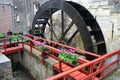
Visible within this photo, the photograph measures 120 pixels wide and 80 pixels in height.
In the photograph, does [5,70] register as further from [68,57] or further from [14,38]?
[14,38]

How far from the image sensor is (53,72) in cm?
440

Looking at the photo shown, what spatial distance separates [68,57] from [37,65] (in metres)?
2.14

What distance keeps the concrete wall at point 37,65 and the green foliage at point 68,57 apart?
958 millimetres

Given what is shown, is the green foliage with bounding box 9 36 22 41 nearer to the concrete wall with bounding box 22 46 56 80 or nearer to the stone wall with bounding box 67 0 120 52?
the concrete wall with bounding box 22 46 56 80

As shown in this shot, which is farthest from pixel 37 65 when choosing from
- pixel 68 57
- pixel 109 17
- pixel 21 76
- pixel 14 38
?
pixel 109 17

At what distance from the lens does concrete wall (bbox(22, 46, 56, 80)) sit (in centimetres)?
466

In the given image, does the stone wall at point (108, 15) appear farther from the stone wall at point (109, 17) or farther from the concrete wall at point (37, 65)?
the concrete wall at point (37, 65)

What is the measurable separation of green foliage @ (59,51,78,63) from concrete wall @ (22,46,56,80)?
0.96 metres

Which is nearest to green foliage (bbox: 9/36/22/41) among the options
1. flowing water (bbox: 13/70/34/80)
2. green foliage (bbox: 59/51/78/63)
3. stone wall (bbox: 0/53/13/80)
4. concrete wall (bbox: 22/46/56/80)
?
concrete wall (bbox: 22/46/56/80)

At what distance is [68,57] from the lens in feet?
11.8

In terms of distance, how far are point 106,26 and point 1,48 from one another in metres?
4.67

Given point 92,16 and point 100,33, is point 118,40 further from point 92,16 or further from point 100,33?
point 92,16


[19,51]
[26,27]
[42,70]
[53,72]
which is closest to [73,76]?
[53,72]

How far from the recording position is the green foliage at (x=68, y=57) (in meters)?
3.45
